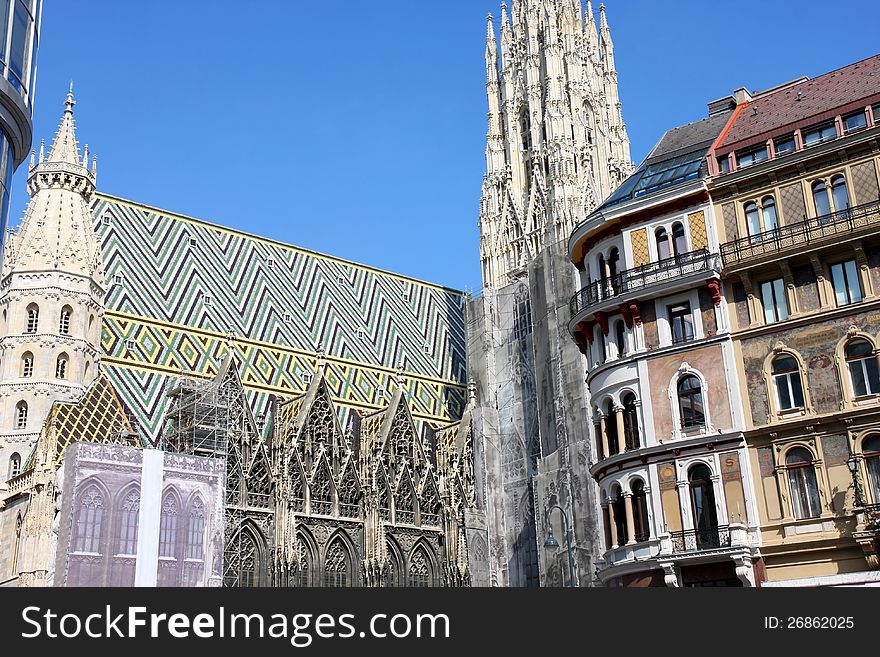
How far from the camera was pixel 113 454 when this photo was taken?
126 feet

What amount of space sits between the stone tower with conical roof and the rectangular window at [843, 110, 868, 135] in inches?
1256

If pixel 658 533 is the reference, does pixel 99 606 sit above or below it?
below

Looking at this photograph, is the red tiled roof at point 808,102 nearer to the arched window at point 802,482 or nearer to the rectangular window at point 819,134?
the rectangular window at point 819,134

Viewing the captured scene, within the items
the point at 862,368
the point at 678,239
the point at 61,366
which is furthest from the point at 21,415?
the point at 862,368

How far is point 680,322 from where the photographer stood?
851 inches

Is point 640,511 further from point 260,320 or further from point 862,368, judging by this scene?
point 260,320

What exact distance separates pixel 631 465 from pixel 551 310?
2669cm

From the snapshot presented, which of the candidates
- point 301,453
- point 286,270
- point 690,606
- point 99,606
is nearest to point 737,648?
point 690,606

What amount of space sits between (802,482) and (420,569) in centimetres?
3092

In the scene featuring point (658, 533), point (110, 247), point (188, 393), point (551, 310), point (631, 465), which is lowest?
point (658, 533)

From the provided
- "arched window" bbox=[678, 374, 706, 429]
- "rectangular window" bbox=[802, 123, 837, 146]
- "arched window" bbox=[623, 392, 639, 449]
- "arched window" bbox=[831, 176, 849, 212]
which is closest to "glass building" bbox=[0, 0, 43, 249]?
"arched window" bbox=[623, 392, 639, 449]

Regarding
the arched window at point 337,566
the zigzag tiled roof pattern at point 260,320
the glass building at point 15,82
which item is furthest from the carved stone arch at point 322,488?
the glass building at point 15,82

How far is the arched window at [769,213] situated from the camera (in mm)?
21297

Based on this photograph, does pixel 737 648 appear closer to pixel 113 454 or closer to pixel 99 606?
pixel 99 606
